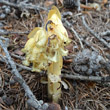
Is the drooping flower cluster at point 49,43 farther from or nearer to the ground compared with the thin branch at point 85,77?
farther from the ground

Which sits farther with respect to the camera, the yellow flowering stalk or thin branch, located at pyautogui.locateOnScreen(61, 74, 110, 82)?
thin branch, located at pyautogui.locateOnScreen(61, 74, 110, 82)

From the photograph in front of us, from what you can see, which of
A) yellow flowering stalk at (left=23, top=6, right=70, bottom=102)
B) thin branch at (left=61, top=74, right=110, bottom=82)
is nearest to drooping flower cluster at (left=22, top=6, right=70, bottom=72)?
yellow flowering stalk at (left=23, top=6, right=70, bottom=102)

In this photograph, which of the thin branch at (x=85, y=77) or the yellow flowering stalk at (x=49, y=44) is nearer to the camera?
the yellow flowering stalk at (x=49, y=44)

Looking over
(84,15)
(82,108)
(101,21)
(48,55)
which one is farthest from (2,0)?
(82,108)

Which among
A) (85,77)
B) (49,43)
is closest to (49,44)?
(49,43)

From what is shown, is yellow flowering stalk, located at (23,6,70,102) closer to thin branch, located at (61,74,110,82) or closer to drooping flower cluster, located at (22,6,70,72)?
drooping flower cluster, located at (22,6,70,72)

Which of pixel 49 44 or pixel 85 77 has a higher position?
pixel 49 44

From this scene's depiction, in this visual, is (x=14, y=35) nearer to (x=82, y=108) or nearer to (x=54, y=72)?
(x=54, y=72)

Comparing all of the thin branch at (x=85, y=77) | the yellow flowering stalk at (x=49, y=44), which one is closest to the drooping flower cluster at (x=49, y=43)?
the yellow flowering stalk at (x=49, y=44)

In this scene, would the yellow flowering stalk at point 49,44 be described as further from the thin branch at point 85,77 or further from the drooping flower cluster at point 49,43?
the thin branch at point 85,77

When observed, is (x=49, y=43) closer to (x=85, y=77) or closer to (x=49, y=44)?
(x=49, y=44)

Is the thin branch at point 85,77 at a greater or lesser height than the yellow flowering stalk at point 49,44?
lesser
